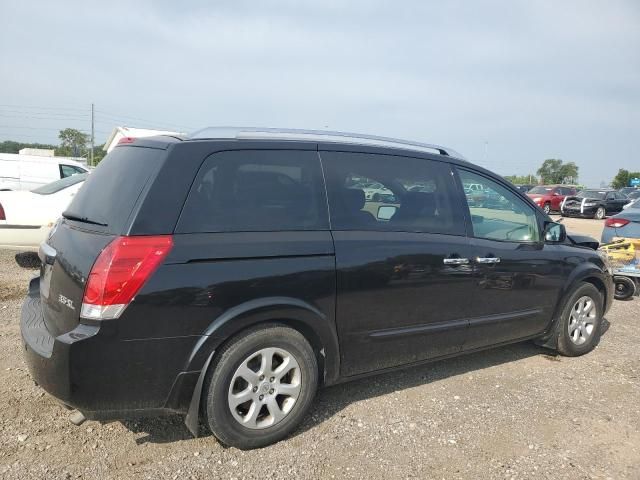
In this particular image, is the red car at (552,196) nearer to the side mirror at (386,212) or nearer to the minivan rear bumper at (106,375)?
the side mirror at (386,212)

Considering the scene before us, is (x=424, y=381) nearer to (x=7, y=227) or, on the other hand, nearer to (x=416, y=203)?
(x=416, y=203)

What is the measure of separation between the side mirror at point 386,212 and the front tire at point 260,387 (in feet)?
3.19

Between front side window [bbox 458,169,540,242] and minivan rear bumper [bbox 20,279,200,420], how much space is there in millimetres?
2398

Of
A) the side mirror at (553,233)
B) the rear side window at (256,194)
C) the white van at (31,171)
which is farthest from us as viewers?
the white van at (31,171)

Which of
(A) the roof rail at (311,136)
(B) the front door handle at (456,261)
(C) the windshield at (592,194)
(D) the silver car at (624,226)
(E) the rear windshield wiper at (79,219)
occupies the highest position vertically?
(A) the roof rail at (311,136)

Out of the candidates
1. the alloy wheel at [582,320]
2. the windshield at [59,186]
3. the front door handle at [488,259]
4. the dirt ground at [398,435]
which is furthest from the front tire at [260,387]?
the windshield at [59,186]

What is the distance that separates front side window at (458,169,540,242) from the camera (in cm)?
393

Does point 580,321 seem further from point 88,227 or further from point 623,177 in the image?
point 623,177

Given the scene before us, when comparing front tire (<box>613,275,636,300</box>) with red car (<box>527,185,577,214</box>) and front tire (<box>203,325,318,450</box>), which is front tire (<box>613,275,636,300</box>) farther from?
red car (<box>527,185,577,214</box>)

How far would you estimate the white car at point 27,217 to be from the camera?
691cm

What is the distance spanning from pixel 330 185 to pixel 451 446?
Answer: 1.75 m

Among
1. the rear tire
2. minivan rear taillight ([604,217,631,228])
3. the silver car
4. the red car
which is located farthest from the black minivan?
the red car

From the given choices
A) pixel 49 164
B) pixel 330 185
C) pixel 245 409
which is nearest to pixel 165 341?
pixel 245 409

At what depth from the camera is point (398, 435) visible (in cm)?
319
